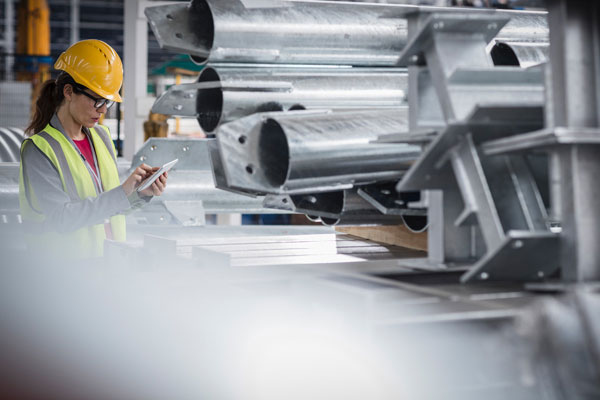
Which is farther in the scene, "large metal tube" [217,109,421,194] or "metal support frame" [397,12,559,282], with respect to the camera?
"large metal tube" [217,109,421,194]

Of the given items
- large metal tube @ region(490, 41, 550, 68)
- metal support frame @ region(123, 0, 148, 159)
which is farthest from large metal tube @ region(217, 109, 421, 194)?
metal support frame @ region(123, 0, 148, 159)

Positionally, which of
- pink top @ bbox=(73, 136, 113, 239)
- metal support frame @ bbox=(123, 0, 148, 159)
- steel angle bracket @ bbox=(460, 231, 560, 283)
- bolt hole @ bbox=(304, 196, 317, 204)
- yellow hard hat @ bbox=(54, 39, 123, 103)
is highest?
metal support frame @ bbox=(123, 0, 148, 159)

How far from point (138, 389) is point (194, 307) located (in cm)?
15

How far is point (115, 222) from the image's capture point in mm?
2521

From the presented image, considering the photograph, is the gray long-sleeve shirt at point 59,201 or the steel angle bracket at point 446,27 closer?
the steel angle bracket at point 446,27

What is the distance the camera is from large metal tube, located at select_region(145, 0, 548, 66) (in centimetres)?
156

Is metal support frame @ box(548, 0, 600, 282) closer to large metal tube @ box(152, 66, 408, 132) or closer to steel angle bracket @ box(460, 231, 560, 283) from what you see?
steel angle bracket @ box(460, 231, 560, 283)

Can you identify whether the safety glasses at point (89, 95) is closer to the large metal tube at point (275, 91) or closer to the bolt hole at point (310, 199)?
the large metal tube at point (275, 91)

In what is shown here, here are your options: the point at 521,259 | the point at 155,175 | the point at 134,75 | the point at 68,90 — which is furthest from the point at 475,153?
the point at 134,75

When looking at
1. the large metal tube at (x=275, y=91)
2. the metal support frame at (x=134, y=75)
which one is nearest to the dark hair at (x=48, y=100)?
the large metal tube at (x=275, y=91)

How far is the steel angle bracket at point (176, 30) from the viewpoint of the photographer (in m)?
1.60

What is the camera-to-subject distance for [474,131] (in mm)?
1081

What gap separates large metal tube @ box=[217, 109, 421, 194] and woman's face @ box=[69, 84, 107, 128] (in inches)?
47.0

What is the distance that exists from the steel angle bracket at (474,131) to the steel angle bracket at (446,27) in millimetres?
182
